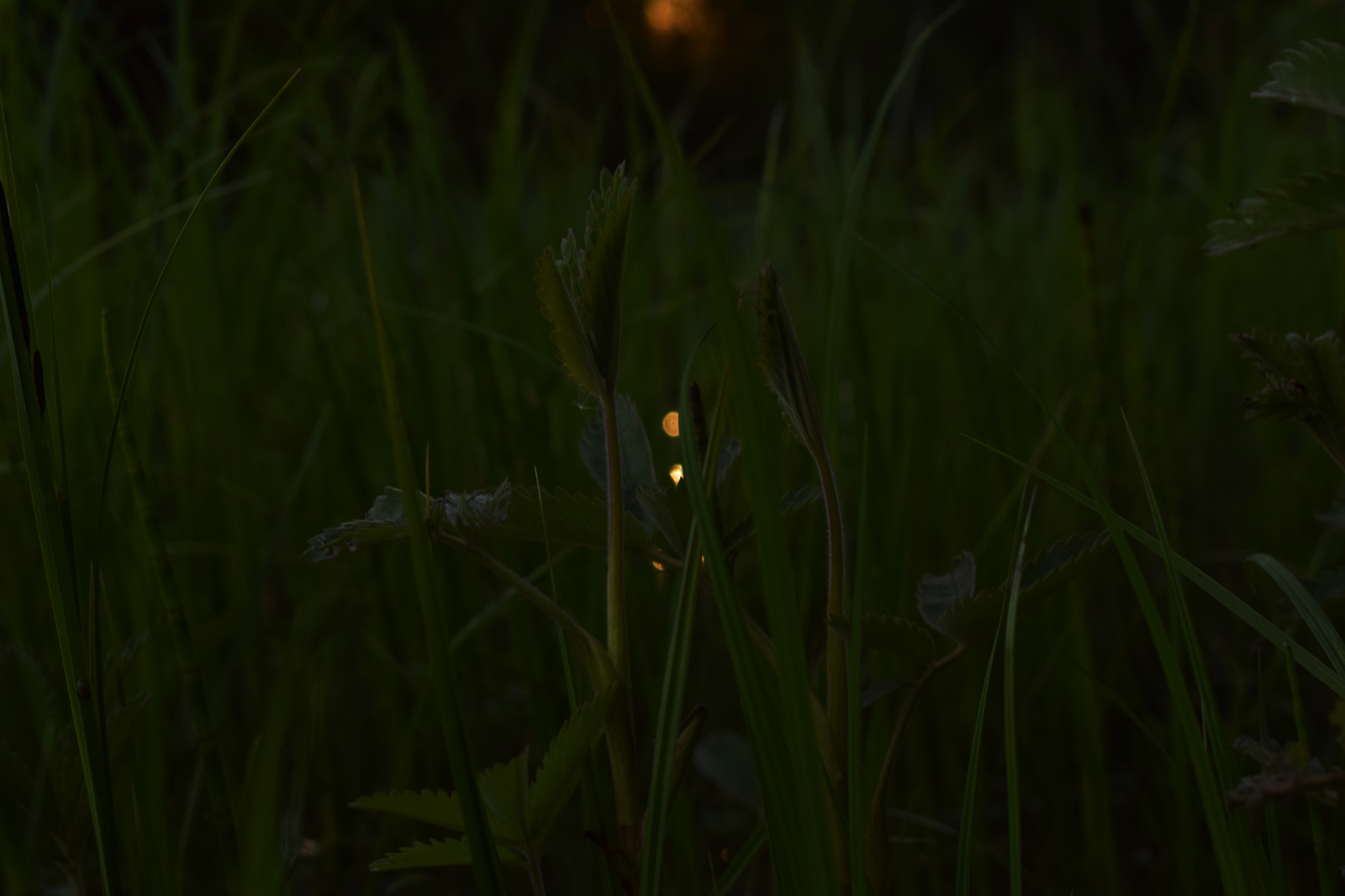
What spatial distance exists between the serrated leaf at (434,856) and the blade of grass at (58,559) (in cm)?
11

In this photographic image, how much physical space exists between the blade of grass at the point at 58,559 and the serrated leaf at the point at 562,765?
169 mm

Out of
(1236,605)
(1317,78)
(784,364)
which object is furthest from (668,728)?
(1317,78)

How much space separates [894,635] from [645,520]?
0.13m

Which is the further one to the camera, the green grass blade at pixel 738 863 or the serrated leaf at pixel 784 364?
the green grass blade at pixel 738 863

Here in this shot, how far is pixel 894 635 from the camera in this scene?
355 millimetres

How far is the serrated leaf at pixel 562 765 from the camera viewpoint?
32cm

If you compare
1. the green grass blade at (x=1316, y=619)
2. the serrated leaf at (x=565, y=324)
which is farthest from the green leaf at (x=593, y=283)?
the green grass blade at (x=1316, y=619)

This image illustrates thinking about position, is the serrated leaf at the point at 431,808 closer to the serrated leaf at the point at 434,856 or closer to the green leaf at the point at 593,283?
the serrated leaf at the point at 434,856

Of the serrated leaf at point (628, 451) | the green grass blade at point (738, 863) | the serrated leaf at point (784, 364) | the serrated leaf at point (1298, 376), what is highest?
the serrated leaf at point (784, 364)

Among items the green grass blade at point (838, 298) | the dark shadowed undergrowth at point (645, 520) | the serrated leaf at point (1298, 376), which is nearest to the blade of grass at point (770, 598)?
the dark shadowed undergrowth at point (645, 520)

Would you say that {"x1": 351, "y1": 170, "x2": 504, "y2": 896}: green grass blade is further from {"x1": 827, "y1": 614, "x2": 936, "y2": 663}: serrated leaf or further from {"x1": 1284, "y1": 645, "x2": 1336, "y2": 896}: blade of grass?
{"x1": 1284, "y1": 645, "x2": 1336, "y2": 896}: blade of grass

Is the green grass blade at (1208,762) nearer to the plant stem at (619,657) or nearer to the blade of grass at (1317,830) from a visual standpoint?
the blade of grass at (1317,830)

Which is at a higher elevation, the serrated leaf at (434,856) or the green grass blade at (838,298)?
the green grass blade at (838,298)

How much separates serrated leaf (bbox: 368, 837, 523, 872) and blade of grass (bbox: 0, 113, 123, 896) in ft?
0.36
